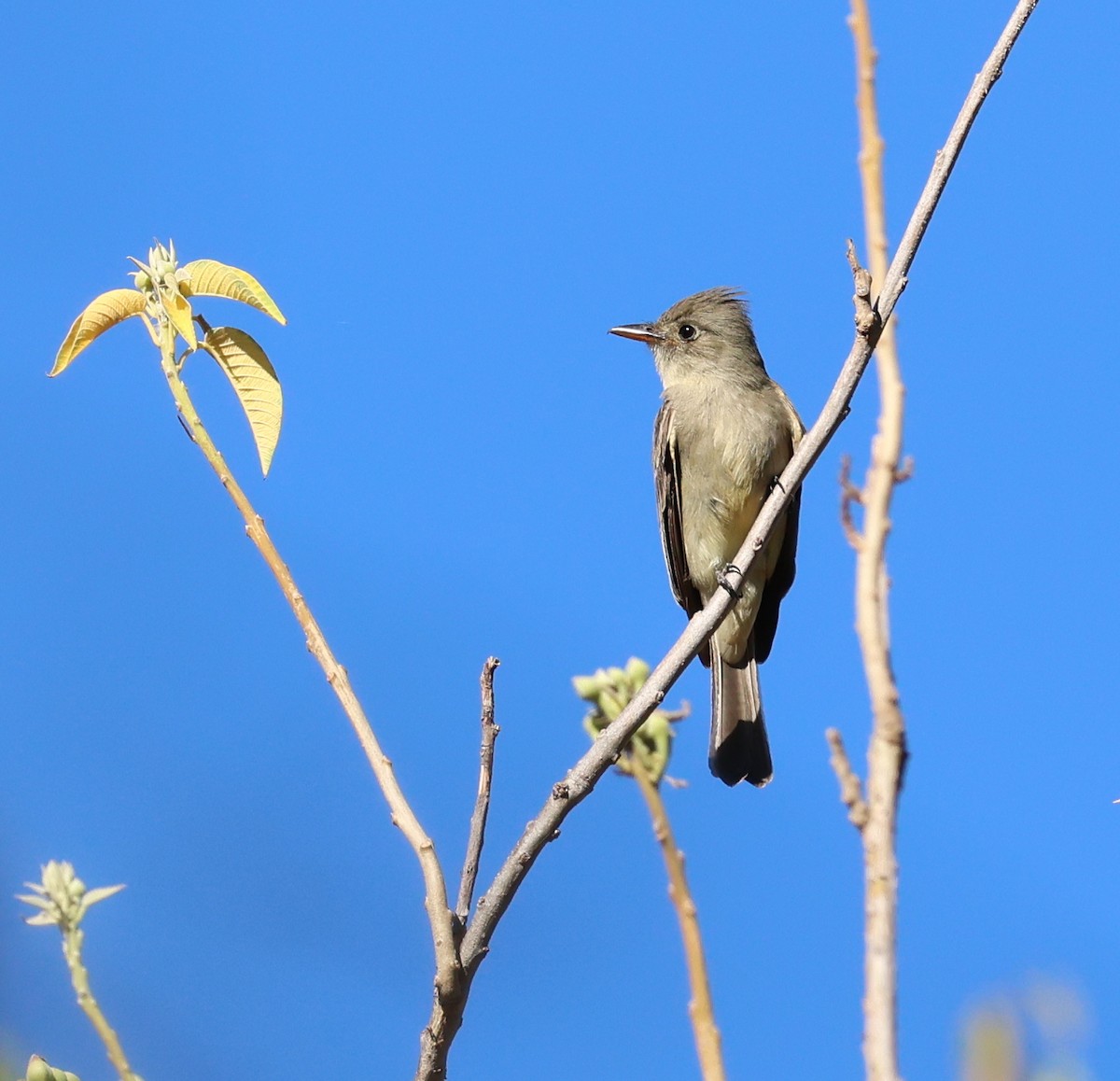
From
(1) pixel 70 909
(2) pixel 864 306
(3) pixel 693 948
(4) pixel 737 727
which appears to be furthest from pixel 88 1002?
(4) pixel 737 727

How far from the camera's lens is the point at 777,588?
206 inches

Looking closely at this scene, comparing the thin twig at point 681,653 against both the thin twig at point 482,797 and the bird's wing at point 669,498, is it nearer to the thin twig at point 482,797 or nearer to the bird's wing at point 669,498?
the thin twig at point 482,797

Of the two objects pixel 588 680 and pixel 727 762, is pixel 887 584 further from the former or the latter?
pixel 727 762

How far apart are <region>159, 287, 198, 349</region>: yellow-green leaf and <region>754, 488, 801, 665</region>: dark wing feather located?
327cm

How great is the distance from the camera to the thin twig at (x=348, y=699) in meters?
1.74

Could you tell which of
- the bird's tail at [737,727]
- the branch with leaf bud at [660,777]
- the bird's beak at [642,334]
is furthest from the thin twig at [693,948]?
the bird's beak at [642,334]

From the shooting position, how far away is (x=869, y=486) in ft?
8.98

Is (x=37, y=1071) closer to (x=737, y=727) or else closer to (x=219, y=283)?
→ (x=219, y=283)

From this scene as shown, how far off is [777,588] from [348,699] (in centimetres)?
354

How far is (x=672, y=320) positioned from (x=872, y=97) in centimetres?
252

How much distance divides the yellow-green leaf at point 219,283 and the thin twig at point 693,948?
932mm

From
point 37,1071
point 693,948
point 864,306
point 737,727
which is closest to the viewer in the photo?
point 37,1071

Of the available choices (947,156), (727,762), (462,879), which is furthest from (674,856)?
(727,762)

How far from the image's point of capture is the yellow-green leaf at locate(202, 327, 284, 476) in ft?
6.64
